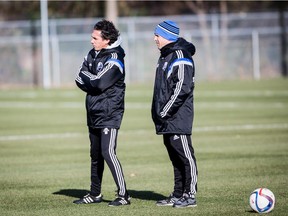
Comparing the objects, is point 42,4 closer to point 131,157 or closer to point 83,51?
point 83,51

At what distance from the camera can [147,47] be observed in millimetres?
43250

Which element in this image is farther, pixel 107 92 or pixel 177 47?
pixel 107 92

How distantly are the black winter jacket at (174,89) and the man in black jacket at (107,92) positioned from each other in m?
0.50

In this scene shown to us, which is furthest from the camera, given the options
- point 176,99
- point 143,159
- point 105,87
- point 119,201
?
point 143,159

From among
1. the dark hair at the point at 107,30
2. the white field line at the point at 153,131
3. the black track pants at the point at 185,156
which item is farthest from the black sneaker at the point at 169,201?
the white field line at the point at 153,131

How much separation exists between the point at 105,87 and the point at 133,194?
179cm

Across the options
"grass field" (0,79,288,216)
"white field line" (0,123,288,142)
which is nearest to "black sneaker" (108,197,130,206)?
"grass field" (0,79,288,216)

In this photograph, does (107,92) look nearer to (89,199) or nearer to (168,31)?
(168,31)

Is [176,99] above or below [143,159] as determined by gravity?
above

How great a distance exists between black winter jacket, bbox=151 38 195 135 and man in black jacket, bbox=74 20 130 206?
503 millimetres

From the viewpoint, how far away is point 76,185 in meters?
11.4

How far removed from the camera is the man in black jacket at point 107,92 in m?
9.51

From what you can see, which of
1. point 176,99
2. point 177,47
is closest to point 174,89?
point 176,99

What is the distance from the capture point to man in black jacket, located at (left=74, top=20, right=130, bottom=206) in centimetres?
951
